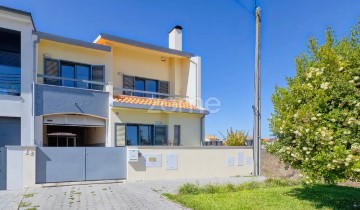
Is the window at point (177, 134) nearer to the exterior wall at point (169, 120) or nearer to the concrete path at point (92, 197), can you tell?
the exterior wall at point (169, 120)

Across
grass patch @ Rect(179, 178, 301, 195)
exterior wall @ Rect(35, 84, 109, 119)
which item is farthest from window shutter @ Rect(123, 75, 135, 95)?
grass patch @ Rect(179, 178, 301, 195)

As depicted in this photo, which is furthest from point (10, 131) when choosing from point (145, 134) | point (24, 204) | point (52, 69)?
point (145, 134)

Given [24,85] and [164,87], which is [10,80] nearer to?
[24,85]

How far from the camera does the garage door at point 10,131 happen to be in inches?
556

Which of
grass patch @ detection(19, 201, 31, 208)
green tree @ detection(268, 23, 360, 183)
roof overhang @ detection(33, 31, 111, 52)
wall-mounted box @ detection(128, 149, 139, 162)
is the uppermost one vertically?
roof overhang @ detection(33, 31, 111, 52)

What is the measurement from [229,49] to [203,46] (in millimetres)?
1986

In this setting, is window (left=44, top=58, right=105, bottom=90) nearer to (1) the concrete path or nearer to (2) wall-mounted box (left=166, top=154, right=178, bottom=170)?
(2) wall-mounted box (left=166, top=154, right=178, bottom=170)

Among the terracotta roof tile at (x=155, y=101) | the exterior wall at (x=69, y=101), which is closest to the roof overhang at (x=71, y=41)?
the exterior wall at (x=69, y=101)

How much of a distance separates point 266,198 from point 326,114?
4002 mm

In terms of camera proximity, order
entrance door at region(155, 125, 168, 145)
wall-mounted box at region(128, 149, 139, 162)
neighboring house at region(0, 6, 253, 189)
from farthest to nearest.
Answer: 1. entrance door at region(155, 125, 168, 145)
2. wall-mounted box at region(128, 149, 139, 162)
3. neighboring house at region(0, 6, 253, 189)

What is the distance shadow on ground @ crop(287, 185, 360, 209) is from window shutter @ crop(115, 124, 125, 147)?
982cm

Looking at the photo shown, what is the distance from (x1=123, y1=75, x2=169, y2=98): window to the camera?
19.8m

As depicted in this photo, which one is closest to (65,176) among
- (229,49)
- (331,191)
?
(331,191)

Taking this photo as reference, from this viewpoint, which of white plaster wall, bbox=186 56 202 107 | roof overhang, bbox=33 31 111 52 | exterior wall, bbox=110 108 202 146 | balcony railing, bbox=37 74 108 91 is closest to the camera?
roof overhang, bbox=33 31 111 52
